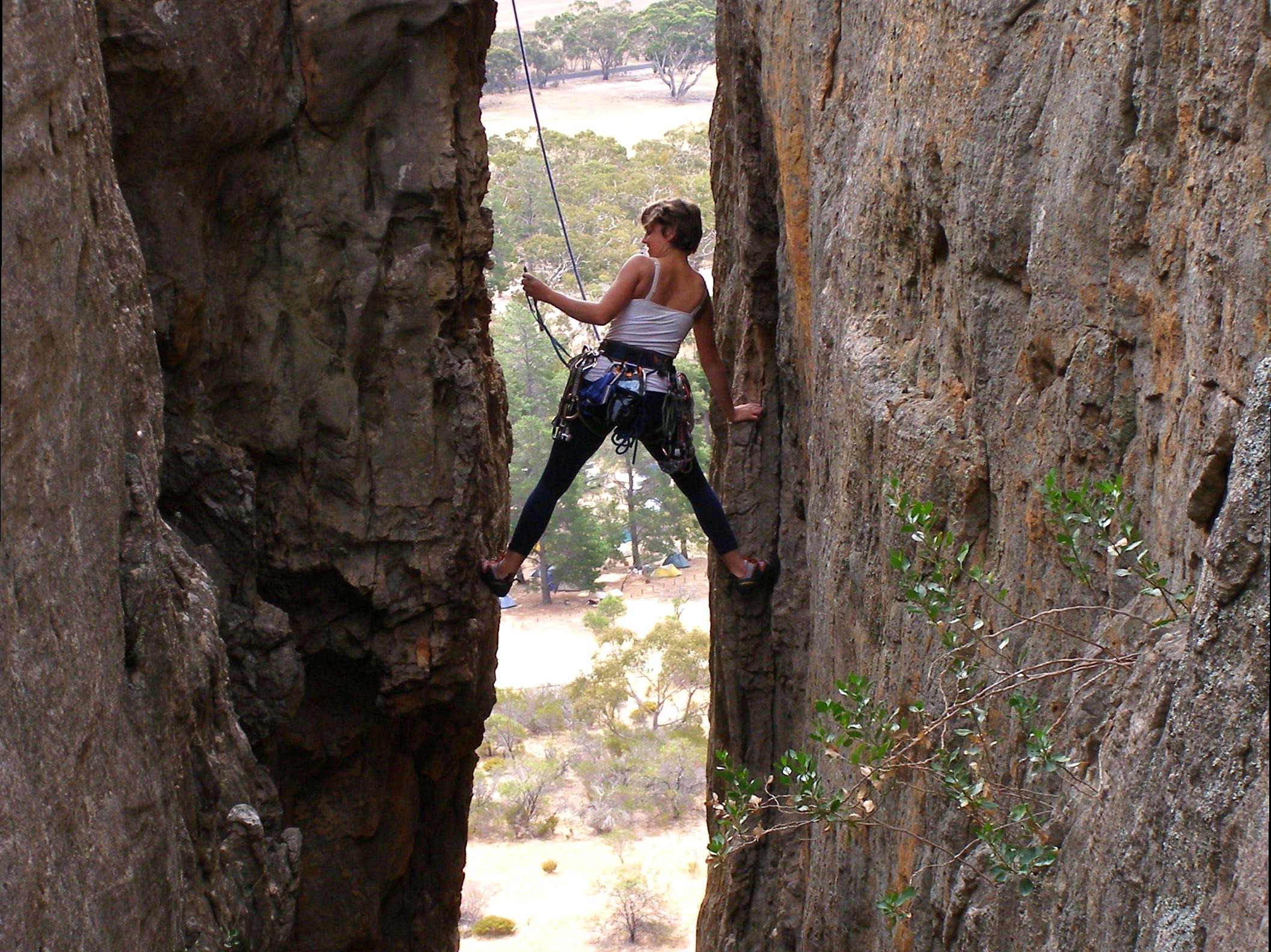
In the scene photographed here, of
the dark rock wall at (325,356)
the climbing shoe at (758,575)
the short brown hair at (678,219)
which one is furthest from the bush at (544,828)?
the short brown hair at (678,219)

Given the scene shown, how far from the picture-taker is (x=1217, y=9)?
2.94 m

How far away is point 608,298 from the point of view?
21.2 ft

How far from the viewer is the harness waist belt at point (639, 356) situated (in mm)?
6574

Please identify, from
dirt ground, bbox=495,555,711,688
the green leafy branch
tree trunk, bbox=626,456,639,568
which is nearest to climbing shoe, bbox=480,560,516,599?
the green leafy branch

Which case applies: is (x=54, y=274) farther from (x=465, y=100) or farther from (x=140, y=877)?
(x=465, y=100)

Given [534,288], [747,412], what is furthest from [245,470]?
[747,412]

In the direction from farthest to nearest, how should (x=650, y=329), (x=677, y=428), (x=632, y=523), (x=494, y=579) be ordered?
(x=632, y=523), (x=494, y=579), (x=677, y=428), (x=650, y=329)

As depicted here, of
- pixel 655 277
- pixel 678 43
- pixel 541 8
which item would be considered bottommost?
pixel 655 277

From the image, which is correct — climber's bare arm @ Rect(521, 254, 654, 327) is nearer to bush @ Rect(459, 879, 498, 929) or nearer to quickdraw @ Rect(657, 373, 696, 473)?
quickdraw @ Rect(657, 373, 696, 473)

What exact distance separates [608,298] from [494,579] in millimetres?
1893

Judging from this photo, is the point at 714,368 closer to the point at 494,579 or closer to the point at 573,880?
the point at 494,579

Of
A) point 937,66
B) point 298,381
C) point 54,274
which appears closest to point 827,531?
point 937,66

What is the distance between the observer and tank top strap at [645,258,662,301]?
21.3 ft

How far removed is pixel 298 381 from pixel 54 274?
366cm
